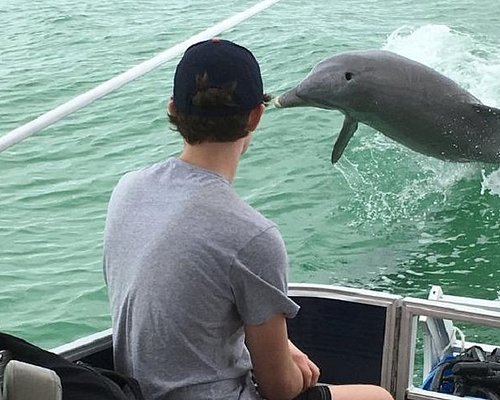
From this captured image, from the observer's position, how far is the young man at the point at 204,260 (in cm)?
154

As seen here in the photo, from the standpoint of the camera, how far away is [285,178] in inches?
218

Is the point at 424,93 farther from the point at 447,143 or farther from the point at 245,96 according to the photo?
the point at 245,96

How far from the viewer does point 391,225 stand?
Result: 4.92 m

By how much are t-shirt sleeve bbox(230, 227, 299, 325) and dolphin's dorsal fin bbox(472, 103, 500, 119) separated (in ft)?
9.79

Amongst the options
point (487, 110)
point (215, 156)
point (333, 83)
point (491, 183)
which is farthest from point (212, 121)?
point (491, 183)

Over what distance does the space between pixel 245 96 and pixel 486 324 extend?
2.38ft

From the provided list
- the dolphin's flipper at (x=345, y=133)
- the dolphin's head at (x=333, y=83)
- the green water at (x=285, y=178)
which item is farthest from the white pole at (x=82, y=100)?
the dolphin's flipper at (x=345, y=133)

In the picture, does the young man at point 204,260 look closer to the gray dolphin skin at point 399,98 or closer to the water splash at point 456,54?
the gray dolphin skin at point 399,98

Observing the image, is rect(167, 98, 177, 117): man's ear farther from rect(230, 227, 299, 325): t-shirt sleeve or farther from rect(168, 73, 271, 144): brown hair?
rect(230, 227, 299, 325): t-shirt sleeve

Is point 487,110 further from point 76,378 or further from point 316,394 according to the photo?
point 76,378

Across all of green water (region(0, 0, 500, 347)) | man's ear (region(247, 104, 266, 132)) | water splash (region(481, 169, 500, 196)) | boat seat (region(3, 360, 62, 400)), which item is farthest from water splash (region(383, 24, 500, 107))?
boat seat (region(3, 360, 62, 400))

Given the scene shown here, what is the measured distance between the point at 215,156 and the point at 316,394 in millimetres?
471

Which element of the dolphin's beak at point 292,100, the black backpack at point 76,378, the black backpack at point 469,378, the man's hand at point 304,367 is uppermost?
the black backpack at point 76,378

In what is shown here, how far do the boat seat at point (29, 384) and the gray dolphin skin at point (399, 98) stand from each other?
3172 millimetres
